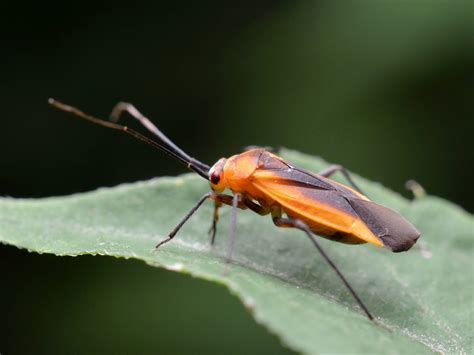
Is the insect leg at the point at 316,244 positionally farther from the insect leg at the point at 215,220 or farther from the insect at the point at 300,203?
the insect leg at the point at 215,220

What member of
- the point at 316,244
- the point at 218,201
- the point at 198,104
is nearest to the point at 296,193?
the point at 316,244

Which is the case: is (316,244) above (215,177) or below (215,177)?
above

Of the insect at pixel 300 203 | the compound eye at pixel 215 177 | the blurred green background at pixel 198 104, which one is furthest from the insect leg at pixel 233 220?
the blurred green background at pixel 198 104

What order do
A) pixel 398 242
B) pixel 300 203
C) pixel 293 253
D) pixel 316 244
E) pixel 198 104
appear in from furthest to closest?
pixel 198 104
pixel 293 253
pixel 300 203
pixel 398 242
pixel 316 244

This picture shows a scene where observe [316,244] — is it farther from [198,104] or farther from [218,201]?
[198,104]

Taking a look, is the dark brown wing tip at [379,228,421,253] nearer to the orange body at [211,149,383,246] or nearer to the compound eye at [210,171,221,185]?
the orange body at [211,149,383,246]

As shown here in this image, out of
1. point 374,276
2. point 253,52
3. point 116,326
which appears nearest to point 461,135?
point 253,52
